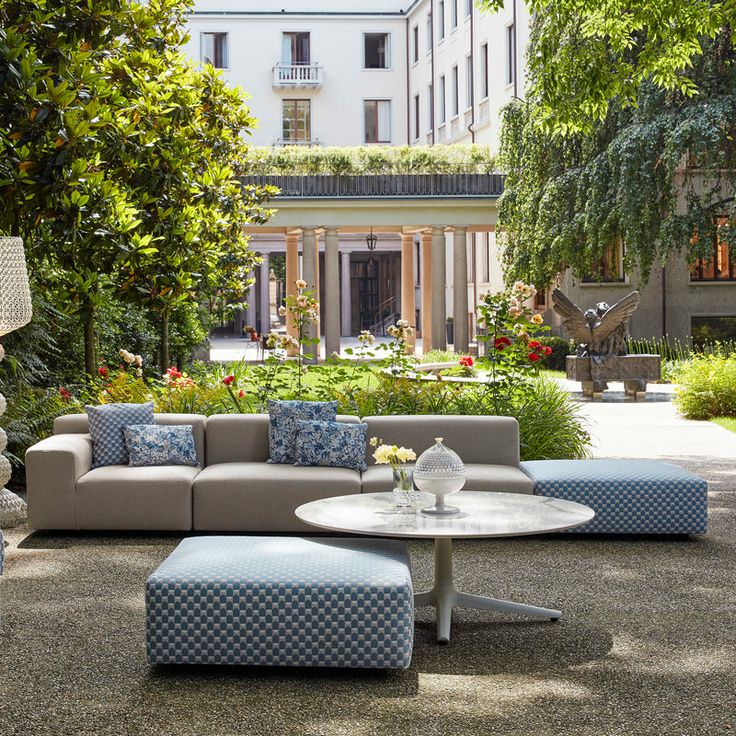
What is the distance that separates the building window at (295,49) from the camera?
44438mm

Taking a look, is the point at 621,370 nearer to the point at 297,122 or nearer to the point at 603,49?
the point at 603,49

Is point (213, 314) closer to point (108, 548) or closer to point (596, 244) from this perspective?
point (596, 244)

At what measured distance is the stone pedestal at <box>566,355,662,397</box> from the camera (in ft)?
65.2

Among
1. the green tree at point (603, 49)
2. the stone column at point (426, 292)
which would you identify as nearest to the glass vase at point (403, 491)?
the green tree at point (603, 49)

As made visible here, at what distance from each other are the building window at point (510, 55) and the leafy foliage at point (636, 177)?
767cm

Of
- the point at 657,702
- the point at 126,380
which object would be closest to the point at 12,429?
the point at 126,380

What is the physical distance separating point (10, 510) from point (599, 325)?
44.0ft

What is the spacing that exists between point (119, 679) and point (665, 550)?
154 inches

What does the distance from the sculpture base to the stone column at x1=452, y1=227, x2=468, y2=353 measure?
20.1 m

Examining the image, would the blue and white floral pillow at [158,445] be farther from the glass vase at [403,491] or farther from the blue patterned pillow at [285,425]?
the glass vase at [403,491]

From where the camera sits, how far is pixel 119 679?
15.9 feet

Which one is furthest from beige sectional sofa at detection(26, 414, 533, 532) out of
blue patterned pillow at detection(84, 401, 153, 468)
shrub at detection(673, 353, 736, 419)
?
shrub at detection(673, 353, 736, 419)

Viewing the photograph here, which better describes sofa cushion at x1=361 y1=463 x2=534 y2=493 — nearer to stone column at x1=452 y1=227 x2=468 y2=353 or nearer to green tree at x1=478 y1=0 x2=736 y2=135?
green tree at x1=478 y1=0 x2=736 y2=135

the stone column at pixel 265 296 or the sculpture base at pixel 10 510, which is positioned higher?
the stone column at pixel 265 296
